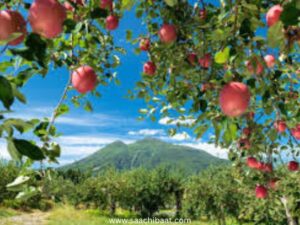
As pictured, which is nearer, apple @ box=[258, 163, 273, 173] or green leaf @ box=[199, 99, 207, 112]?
green leaf @ box=[199, 99, 207, 112]

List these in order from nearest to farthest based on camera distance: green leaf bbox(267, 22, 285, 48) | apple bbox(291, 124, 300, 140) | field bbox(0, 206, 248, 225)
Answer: green leaf bbox(267, 22, 285, 48) → apple bbox(291, 124, 300, 140) → field bbox(0, 206, 248, 225)

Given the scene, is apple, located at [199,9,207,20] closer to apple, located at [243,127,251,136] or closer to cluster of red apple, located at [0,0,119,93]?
Result: apple, located at [243,127,251,136]

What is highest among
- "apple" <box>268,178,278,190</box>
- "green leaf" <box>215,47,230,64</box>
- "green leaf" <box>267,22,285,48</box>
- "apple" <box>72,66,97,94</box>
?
"apple" <box>72,66,97,94</box>

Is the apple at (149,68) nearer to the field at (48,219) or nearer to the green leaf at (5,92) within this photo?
the green leaf at (5,92)

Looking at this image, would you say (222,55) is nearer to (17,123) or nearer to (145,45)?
(17,123)

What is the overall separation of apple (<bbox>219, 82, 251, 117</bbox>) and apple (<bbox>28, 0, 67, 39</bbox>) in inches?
29.1

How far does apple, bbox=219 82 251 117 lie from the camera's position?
70.5 inches

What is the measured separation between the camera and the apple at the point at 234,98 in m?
1.79

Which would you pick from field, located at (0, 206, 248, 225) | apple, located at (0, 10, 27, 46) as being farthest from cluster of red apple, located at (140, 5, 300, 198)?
field, located at (0, 206, 248, 225)

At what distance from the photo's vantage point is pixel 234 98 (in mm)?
1796

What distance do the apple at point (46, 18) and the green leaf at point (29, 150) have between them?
44cm

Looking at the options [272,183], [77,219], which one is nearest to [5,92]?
[272,183]

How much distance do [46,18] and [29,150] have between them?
518 millimetres

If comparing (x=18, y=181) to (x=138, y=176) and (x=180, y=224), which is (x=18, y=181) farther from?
(x=138, y=176)
